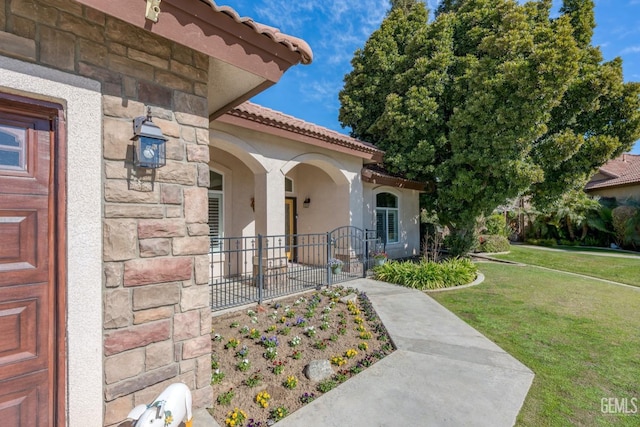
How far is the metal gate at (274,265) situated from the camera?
20.4ft

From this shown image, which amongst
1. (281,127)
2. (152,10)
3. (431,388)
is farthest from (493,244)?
(152,10)

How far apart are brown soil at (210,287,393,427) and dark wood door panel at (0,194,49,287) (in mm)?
1976

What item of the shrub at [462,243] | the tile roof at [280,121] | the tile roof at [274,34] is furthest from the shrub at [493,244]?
the tile roof at [274,34]

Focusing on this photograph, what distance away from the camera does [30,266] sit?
6.60 ft

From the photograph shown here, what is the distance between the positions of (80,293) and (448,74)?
12586 millimetres

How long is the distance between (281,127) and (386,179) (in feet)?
16.7

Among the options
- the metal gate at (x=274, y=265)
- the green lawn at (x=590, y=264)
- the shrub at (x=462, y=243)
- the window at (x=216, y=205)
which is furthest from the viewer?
the shrub at (x=462, y=243)

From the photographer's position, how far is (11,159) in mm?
1954

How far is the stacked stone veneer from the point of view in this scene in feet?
7.08

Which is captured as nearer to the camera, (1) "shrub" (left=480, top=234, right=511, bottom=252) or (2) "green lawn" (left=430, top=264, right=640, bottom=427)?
(2) "green lawn" (left=430, top=264, right=640, bottom=427)

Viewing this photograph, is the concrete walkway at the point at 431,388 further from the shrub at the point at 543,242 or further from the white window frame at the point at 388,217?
the shrub at the point at 543,242

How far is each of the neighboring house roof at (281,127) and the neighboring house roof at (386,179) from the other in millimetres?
692

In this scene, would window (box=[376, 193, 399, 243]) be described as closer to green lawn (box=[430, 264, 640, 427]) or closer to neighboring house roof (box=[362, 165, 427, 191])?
neighboring house roof (box=[362, 165, 427, 191])

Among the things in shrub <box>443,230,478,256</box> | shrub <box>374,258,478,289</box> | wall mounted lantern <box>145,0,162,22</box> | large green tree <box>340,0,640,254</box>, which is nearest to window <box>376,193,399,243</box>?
large green tree <box>340,0,640,254</box>
